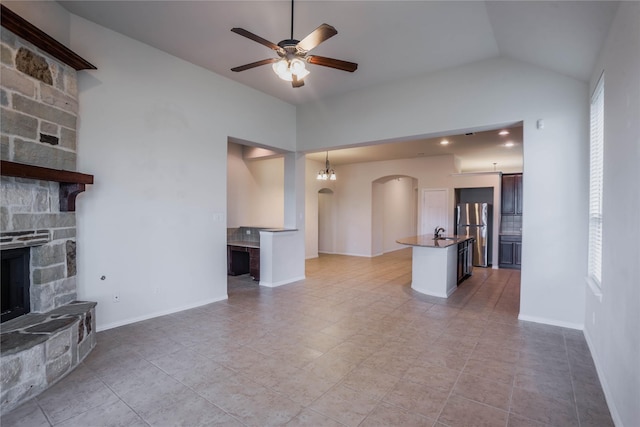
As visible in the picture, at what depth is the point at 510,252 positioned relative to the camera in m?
7.52

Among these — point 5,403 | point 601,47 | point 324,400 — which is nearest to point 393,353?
point 324,400

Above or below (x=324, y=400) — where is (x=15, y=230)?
above

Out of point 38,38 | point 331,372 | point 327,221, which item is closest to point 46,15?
point 38,38

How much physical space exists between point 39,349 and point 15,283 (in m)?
0.81

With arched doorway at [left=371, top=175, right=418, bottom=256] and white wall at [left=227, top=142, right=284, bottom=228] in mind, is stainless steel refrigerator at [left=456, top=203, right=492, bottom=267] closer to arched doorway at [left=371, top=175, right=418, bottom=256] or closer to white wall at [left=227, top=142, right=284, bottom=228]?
arched doorway at [left=371, top=175, right=418, bottom=256]

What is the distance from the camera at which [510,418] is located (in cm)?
198

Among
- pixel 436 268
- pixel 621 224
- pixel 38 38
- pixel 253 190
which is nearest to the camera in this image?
pixel 621 224

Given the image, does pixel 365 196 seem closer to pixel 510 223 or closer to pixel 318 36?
pixel 510 223

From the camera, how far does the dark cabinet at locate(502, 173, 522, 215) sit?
7875 millimetres

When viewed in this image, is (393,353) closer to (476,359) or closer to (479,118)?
(476,359)

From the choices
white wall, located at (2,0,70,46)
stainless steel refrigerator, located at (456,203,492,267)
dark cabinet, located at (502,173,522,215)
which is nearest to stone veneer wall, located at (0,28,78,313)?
white wall, located at (2,0,70,46)

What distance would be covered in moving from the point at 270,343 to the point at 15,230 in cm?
237

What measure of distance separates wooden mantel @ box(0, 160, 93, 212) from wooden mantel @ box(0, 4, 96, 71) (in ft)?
3.39

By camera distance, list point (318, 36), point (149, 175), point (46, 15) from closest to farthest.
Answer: point (318, 36)
point (46, 15)
point (149, 175)
